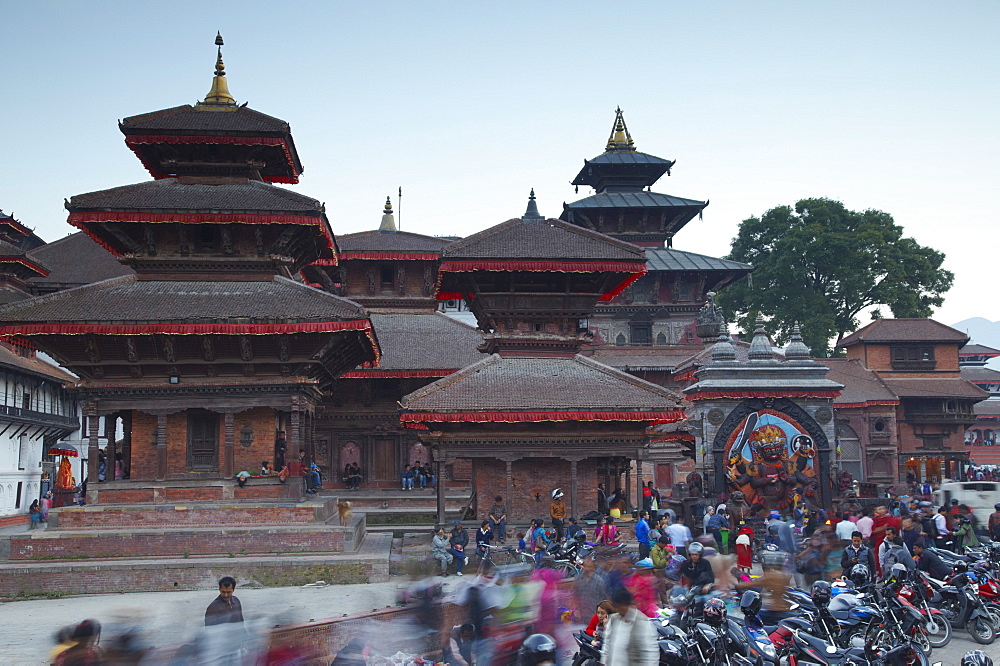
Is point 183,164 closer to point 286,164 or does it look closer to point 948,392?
point 286,164

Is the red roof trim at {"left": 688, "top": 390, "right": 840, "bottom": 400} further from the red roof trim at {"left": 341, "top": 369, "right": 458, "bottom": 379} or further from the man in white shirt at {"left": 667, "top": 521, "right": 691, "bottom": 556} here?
the man in white shirt at {"left": 667, "top": 521, "right": 691, "bottom": 556}

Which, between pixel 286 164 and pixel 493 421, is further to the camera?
pixel 286 164

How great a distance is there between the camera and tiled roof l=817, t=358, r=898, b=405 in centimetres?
4916

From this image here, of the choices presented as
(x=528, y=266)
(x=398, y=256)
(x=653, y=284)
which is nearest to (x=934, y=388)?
(x=653, y=284)

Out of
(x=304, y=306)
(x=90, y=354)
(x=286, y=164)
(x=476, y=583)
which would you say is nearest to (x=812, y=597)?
(x=476, y=583)

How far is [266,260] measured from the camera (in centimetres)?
2442

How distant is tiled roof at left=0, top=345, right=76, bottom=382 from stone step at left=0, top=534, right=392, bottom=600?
66.7ft

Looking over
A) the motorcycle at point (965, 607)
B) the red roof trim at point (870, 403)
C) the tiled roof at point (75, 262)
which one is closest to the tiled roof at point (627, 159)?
the red roof trim at point (870, 403)

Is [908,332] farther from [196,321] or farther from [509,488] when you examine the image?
[196,321]

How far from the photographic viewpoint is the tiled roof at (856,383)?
4916 centimetres

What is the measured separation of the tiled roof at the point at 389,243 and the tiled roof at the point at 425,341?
2.97 metres

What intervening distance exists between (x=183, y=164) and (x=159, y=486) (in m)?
9.54

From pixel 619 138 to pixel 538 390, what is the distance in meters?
39.1

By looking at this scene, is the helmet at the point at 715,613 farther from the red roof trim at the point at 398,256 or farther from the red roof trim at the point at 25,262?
the red roof trim at the point at 25,262
